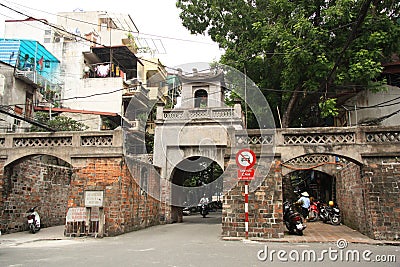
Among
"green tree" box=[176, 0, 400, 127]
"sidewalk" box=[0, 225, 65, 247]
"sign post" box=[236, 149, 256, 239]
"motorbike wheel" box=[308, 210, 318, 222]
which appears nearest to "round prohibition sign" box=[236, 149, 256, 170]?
"sign post" box=[236, 149, 256, 239]

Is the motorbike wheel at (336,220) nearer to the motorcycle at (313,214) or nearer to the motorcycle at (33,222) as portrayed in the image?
the motorcycle at (313,214)

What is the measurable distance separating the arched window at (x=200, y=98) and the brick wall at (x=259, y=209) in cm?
912

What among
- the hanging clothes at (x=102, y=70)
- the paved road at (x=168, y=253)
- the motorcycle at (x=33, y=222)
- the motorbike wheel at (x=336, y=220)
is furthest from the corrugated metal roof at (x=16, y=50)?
the motorbike wheel at (x=336, y=220)

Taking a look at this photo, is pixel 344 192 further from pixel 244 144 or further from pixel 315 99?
pixel 244 144

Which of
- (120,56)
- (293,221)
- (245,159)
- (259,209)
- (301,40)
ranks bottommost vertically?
(293,221)

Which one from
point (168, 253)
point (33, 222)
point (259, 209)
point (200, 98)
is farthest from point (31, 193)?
point (200, 98)

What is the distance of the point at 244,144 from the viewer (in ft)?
30.3

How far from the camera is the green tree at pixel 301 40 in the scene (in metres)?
11.8

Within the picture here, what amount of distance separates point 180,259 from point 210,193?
79.3 ft

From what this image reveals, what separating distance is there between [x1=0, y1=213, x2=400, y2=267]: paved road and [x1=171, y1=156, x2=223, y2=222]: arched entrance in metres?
8.42

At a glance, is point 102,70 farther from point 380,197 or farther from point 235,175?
point 380,197

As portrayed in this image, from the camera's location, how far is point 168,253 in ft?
22.0

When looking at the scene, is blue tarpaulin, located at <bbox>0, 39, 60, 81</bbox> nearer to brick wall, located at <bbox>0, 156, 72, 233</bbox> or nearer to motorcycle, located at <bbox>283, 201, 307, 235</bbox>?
brick wall, located at <bbox>0, 156, 72, 233</bbox>

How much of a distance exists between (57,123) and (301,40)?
12.7 meters
